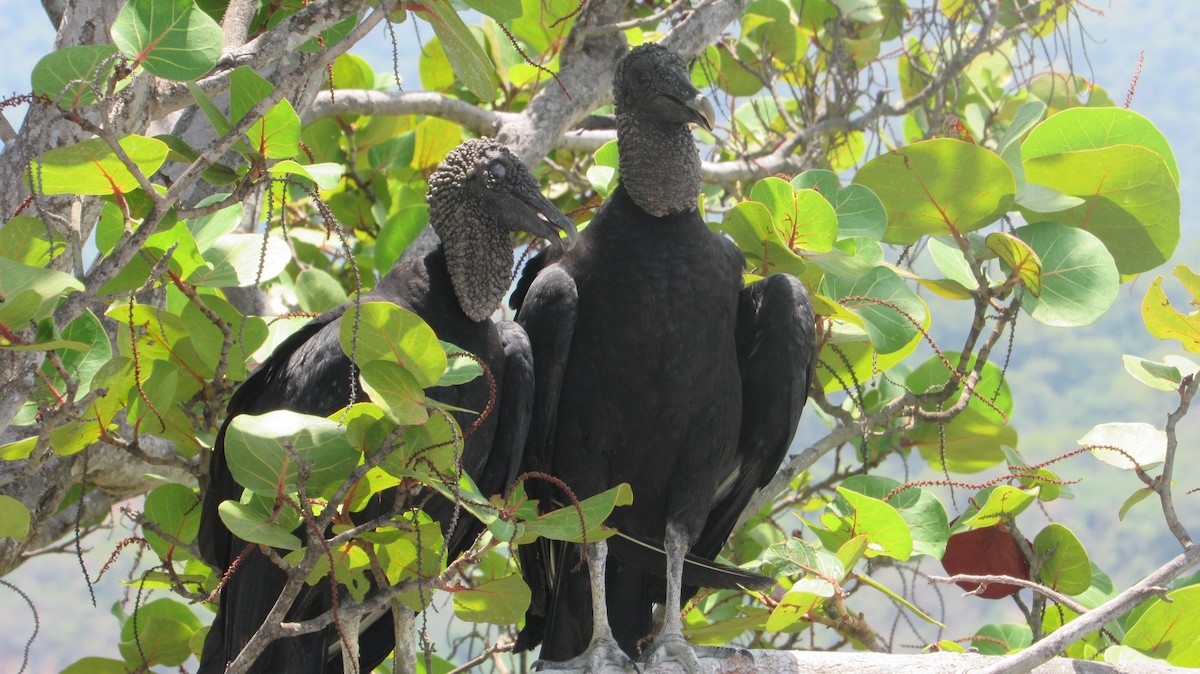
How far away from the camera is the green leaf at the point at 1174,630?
94.0 inches

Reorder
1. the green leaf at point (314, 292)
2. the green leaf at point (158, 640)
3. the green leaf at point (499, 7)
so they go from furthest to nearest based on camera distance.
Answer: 1. the green leaf at point (314, 292)
2. the green leaf at point (158, 640)
3. the green leaf at point (499, 7)

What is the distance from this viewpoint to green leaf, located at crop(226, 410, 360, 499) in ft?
5.93

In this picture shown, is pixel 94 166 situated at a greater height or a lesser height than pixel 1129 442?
greater

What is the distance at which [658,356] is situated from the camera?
276cm

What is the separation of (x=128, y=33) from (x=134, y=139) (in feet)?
0.56

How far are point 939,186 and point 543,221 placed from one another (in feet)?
2.91

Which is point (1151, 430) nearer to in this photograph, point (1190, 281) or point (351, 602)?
point (1190, 281)

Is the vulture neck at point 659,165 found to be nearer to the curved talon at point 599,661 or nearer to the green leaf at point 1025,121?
the green leaf at point 1025,121

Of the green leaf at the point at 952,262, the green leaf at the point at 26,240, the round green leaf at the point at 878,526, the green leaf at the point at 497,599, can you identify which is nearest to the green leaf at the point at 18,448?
the green leaf at the point at 26,240

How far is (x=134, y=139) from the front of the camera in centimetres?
194

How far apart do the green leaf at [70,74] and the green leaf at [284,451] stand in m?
0.57

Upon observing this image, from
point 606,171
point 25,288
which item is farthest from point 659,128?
point 25,288

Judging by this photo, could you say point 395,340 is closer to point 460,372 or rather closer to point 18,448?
point 460,372

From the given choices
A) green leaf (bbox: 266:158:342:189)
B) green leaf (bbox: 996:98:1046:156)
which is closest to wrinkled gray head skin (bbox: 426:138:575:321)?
green leaf (bbox: 266:158:342:189)
